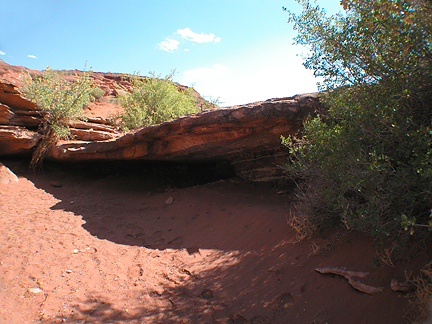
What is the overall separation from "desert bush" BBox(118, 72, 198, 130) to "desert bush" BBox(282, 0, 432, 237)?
7792 mm

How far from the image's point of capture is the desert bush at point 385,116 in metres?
2.70

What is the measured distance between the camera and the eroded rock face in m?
5.70

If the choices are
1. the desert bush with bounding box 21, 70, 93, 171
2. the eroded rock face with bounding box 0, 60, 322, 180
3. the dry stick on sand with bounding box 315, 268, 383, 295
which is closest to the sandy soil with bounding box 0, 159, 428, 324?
the dry stick on sand with bounding box 315, 268, 383, 295

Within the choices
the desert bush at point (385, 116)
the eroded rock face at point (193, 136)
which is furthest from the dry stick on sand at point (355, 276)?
the eroded rock face at point (193, 136)

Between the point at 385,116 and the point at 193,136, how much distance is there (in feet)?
14.5

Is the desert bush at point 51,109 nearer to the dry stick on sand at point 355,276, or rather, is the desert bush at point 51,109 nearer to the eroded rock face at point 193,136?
the eroded rock face at point 193,136

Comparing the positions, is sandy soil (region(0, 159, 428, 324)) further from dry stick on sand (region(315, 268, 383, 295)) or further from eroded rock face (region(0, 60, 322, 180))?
eroded rock face (region(0, 60, 322, 180))

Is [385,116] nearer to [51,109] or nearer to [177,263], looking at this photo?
[177,263]

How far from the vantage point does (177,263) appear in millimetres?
4547

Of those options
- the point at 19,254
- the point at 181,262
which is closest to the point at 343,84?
the point at 181,262

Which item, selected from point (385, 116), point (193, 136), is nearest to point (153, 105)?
point (193, 136)

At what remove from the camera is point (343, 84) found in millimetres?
3660

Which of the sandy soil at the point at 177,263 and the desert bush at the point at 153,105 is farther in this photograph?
the desert bush at the point at 153,105

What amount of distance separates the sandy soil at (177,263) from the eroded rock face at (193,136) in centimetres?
111
